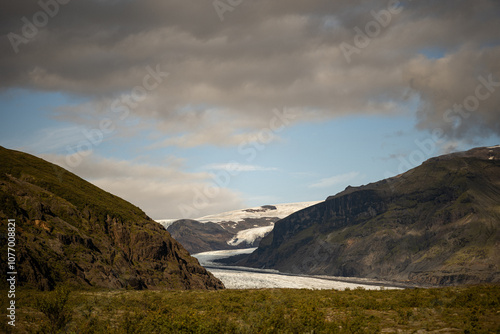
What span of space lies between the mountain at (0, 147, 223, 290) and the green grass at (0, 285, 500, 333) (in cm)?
2104

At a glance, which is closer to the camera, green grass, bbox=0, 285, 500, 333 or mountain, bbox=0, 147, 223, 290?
green grass, bbox=0, 285, 500, 333

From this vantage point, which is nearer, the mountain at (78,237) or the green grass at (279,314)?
the green grass at (279,314)

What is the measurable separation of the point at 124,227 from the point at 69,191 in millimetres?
15939

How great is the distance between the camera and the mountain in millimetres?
66125

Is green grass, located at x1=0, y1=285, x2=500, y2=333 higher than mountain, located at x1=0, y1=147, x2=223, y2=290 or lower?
lower

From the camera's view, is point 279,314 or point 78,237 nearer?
point 279,314

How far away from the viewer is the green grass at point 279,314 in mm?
28406

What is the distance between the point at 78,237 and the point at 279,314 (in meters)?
61.6

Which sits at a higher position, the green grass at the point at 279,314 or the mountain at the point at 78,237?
the mountain at the point at 78,237

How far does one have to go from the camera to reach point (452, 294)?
3931 centimetres

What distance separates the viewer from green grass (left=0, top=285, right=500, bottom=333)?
28406 mm

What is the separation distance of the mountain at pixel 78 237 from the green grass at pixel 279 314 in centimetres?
2104

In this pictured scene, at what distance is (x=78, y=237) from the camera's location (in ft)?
260

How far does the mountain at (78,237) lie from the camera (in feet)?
217
